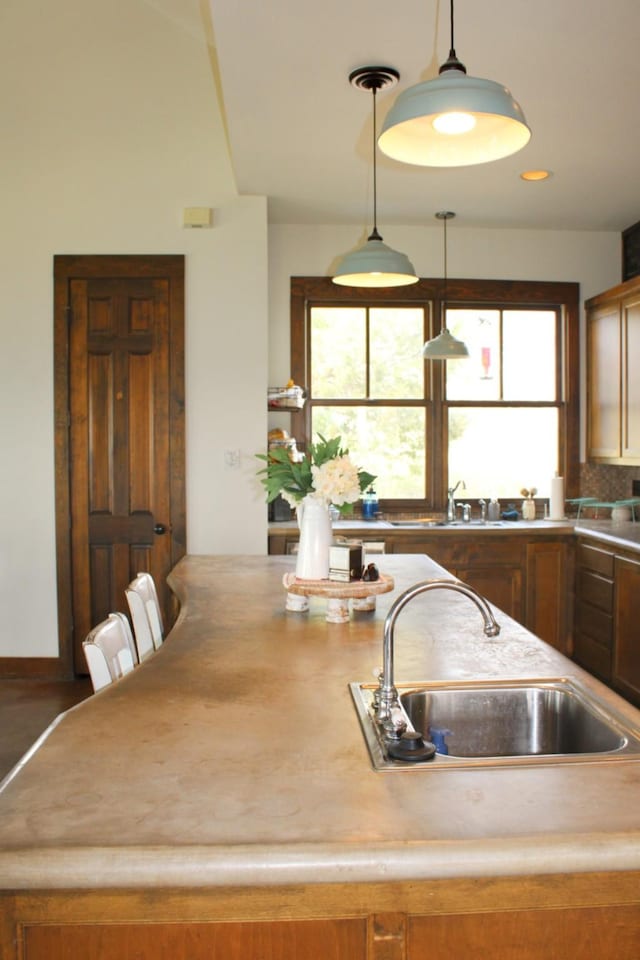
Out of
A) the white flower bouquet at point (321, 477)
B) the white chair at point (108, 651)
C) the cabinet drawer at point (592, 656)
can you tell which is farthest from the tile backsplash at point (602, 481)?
the white chair at point (108, 651)

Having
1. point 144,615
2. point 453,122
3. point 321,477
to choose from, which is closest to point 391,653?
point 321,477

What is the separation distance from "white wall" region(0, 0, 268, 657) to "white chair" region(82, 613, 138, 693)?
98.9 inches

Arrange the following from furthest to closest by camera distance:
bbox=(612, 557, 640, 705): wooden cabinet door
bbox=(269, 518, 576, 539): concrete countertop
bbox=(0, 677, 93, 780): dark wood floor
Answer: bbox=(269, 518, 576, 539): concrete countertop
bbox=(612, 557, 640, 705): wooden cabinet door
bbox=(0, 677, 93, 780): dark wood floor

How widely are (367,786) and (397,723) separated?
223mm

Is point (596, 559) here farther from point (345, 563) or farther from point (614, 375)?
point (345, 563)

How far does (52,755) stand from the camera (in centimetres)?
158

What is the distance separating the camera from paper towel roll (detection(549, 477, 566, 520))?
5397 millimetres

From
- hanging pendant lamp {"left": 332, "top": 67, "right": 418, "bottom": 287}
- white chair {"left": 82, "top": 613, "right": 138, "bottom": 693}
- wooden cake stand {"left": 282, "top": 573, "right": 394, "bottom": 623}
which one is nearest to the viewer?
white chair {"left": 82, "top": 613, "right": 138, "bottom": 693}

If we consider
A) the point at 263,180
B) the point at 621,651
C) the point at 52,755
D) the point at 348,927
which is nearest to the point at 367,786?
the point at 348,927

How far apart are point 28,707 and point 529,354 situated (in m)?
3.79

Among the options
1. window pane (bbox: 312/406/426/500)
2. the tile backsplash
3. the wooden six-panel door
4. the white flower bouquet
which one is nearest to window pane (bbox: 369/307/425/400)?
window pane (bbox: 312/406/426/500)

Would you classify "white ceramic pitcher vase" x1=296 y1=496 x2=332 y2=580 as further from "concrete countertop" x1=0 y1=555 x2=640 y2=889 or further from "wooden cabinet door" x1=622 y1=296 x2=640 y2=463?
"wooden cabinet door" x1=622 y1=296 x2=640 y2=463

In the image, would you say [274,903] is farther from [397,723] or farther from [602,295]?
[602,295]

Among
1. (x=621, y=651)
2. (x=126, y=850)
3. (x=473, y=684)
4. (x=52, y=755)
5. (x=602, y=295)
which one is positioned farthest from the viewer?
(x=602, y=295)
